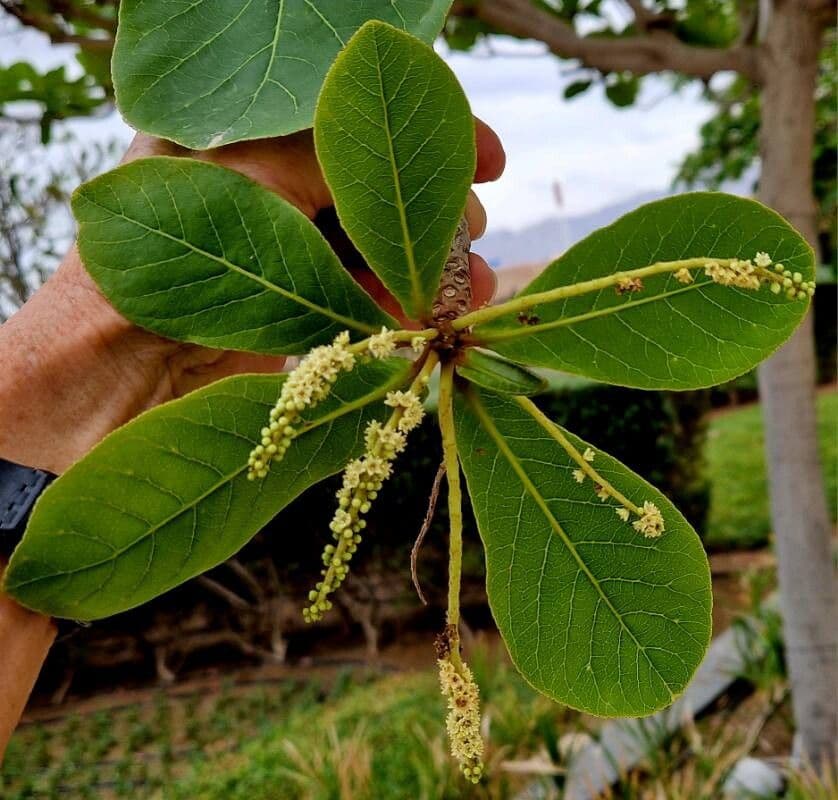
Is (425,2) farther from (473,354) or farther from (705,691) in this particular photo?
(705,691)

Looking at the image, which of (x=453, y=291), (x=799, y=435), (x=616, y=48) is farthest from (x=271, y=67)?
(x=799, y=435)

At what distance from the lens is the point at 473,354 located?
46 cm

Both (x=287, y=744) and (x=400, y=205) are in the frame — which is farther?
(x=287, y=744)

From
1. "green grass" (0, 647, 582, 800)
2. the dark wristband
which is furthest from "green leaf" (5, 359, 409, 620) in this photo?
"green grass" (0, 647, 582, 800)

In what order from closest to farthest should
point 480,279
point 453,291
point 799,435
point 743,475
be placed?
point 453,291, point 480,279, point 799,435, point 743,475

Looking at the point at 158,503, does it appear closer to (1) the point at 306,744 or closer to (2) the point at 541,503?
(2) the point at 541,503

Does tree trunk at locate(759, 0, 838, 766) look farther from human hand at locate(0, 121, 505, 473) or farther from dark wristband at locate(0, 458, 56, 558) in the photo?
dark wristband at locate(0, 458, 56, 558)

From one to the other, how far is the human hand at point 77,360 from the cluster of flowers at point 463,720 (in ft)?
1.05

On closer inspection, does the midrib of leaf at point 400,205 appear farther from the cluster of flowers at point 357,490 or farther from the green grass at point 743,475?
the green grass at point 743,475

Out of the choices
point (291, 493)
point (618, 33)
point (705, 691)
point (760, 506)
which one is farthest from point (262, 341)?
point (760, 506)

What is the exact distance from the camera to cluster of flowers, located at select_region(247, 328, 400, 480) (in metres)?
0.40

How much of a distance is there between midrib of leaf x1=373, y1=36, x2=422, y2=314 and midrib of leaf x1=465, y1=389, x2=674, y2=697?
69mm

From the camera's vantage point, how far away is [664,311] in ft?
1.47

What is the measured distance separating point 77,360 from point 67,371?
0.06ft
